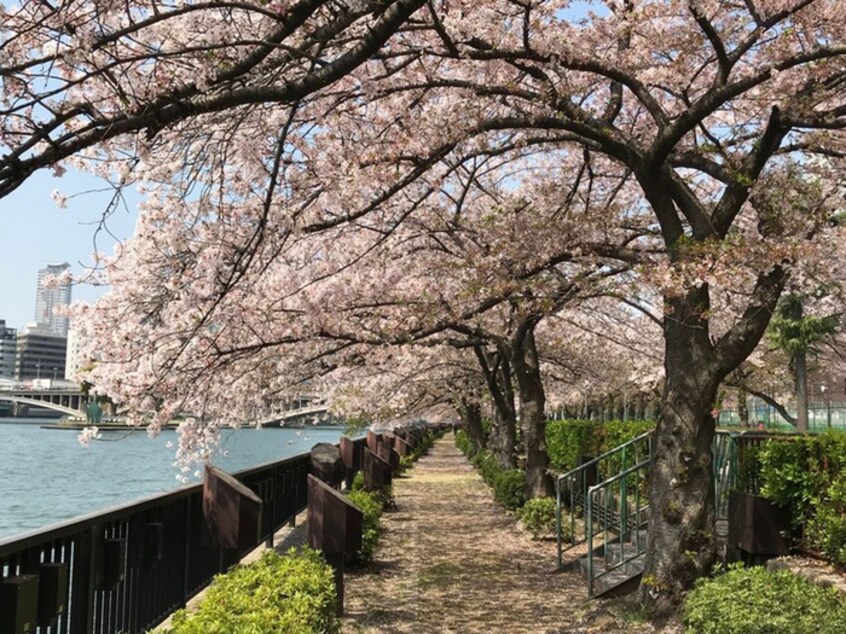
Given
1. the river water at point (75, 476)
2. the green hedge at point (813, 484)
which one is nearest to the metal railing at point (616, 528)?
the green hedge at point (813, 484)

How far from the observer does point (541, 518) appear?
1362cm

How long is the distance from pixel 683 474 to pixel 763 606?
6.74ft

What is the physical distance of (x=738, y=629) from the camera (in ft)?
18.0

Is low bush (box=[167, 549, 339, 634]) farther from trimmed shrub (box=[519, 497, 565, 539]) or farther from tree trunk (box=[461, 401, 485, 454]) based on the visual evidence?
tree trunk (box=[461, 401, 485, 454])

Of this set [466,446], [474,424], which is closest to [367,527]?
[474,424]

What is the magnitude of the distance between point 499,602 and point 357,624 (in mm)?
2009

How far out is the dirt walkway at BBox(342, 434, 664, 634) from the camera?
803 cm

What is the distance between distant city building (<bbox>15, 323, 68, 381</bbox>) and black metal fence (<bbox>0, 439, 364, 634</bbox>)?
236ft

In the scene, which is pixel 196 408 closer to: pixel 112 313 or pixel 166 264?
pixel 112 313

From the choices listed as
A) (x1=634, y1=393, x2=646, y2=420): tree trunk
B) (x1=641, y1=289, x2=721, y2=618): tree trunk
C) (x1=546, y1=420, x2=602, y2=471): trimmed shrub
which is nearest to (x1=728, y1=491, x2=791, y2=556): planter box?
(x1=641, y1=289, x2=721, y2=618): tree trunk

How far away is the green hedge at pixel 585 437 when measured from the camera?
16.0 meters

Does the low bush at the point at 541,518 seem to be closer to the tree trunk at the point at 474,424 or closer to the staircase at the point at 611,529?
the staircase at the point at 611,529

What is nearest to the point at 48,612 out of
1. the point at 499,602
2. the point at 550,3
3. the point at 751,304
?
the point at 499,602

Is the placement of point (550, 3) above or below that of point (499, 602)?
above
